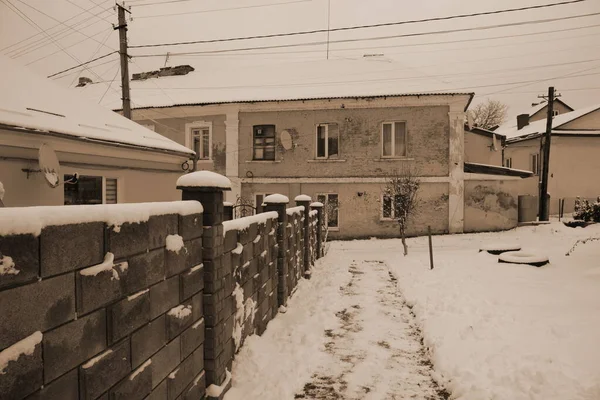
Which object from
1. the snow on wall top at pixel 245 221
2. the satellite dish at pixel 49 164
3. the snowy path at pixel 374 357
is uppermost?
the satellite dish at pixel 49 164

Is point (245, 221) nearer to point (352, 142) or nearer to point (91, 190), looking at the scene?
point (91, 190)

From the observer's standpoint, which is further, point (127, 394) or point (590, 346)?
point (590, 346)

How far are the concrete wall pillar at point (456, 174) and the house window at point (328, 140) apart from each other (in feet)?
16.2

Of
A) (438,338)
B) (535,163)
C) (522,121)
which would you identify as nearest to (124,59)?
(438,338)

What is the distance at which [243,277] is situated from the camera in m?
4.60

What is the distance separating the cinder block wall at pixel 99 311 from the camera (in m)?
1.44

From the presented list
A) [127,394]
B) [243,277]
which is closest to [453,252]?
[243,277]

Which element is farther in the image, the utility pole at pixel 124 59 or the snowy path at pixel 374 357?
the utility pole at pixel 124 59

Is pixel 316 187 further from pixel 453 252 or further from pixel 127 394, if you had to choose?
pixel 127 394

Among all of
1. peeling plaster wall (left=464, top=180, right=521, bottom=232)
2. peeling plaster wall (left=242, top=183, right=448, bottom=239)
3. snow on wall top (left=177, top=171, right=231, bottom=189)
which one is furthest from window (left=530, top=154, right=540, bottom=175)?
snow on wall top (left=177, top=171, right=231, bottom=189)

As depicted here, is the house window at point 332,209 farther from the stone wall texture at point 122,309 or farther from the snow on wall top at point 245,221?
the stone wall texture at point 122,309

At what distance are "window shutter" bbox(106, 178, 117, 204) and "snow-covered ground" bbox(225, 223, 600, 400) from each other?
18.8ft

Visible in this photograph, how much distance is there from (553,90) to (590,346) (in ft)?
73.2

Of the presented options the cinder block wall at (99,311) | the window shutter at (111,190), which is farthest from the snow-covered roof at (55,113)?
the cinder block wall at (99,311)
